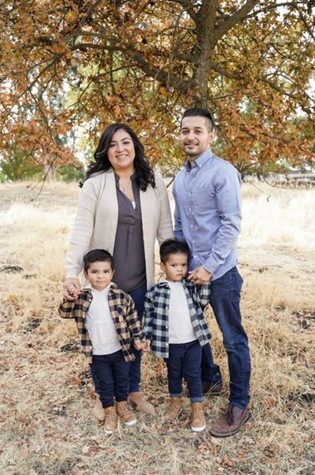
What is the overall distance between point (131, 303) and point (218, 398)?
1.21 metres

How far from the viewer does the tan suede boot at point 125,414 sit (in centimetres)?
361

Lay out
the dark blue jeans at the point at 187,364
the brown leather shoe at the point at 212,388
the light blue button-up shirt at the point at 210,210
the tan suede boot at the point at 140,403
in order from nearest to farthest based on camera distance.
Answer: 1. the light blue button-up shirt at the point at 210,210
2. the dark blue jeans at the point at 187,364
3. the tan suede boot at the point at 140,403
4. the brown leather shoe at the point at 212,388

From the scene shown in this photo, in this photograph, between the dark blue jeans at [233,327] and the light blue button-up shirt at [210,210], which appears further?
the dark blue jeans at [233,327]

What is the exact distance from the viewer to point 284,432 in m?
3.47

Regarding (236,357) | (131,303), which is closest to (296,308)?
(236,357)

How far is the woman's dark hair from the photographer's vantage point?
3.39 meters

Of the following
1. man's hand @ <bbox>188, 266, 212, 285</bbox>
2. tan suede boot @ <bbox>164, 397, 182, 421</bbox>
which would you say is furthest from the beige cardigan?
tan suede boot @ <bbox>164, 397, 182, 421</bbox>

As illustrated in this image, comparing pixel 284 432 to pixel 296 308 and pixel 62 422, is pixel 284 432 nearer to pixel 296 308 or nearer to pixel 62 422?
pixel 62 422

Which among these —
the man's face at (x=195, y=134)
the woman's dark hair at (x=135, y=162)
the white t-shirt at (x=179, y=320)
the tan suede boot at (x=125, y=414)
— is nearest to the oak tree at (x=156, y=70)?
the woman's dark hair at (x=135, y=162)

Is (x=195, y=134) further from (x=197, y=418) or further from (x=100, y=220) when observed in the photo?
(x=197, y=418)

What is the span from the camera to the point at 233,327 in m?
3.40

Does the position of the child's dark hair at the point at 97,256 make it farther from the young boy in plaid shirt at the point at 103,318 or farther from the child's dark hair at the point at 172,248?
the child's dark hair at the point at 172,248

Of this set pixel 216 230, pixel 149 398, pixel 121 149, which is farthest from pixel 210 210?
pixel 149 398

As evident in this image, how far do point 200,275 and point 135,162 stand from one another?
98 cm
